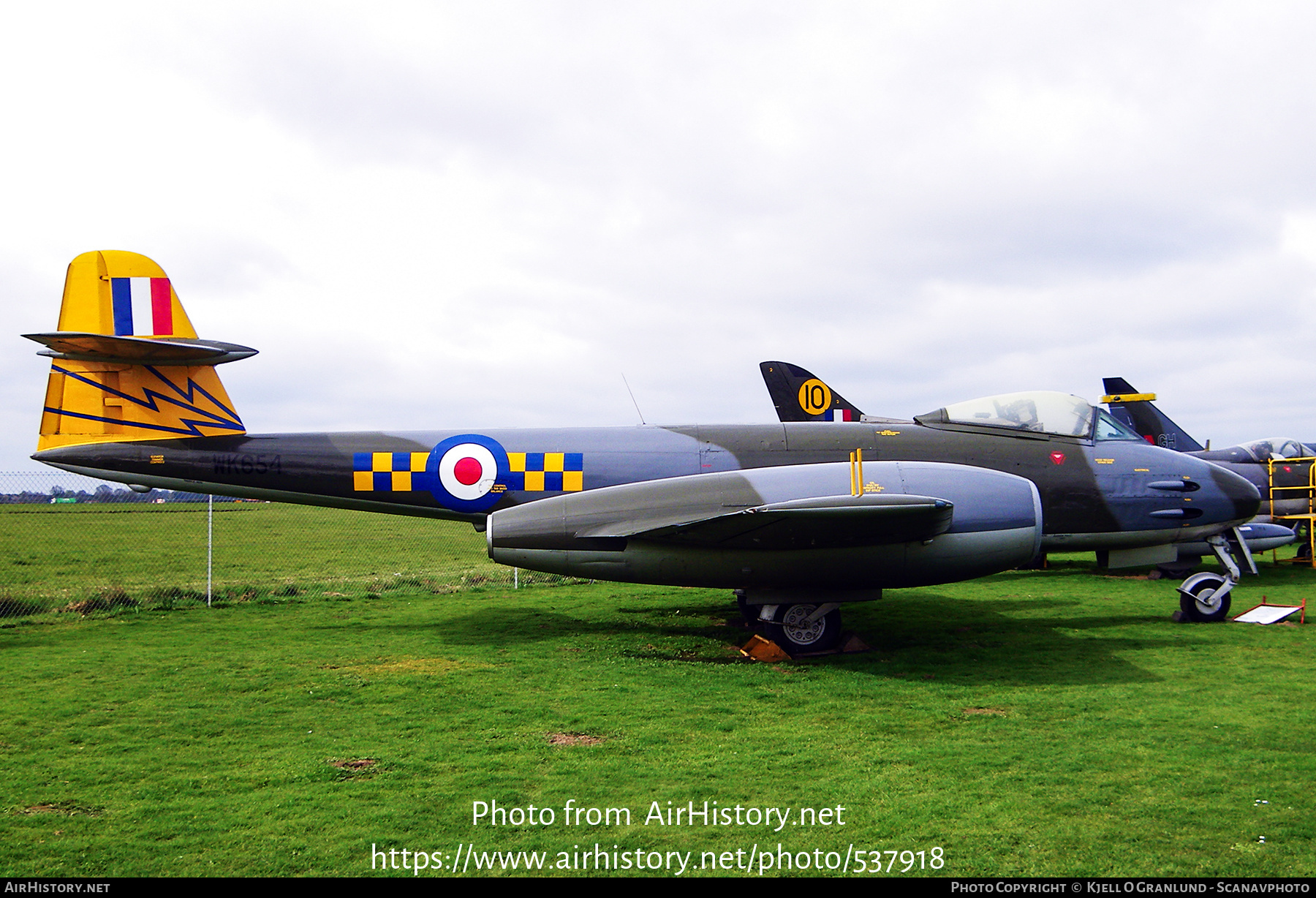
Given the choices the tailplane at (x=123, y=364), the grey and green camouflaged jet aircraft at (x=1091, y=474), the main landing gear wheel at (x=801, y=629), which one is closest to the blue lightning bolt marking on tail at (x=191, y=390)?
the tailplane at (x=123, y=364)

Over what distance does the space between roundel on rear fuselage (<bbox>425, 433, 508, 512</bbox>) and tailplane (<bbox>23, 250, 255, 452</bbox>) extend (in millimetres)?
2528

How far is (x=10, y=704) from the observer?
611 cm

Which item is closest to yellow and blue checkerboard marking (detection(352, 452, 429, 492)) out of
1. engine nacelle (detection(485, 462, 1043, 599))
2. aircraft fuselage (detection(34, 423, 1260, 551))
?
aircraft fuselage (detection(34, 423, 1260, 551))

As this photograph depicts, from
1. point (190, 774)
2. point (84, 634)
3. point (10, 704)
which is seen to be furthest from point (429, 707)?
point (84, 634)

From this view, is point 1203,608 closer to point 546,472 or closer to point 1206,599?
point 1206,599

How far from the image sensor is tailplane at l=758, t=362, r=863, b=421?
19.4 meters

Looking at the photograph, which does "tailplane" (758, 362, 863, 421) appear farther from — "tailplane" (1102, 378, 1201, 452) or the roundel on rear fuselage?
the roundel on rear fuselage

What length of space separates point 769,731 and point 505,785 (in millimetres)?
1955

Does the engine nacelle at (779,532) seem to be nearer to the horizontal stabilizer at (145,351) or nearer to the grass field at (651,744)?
the grass field at (651,744)

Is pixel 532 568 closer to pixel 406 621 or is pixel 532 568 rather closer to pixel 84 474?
pixel 406 621

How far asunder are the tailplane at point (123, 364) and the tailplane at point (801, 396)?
517 inches

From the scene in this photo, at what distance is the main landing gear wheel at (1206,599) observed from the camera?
9.17 metres

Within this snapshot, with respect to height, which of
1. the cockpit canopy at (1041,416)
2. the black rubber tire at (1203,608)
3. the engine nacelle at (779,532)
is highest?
the cockpit canopy at (1041,416)

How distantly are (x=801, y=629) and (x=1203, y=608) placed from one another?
5.14m
